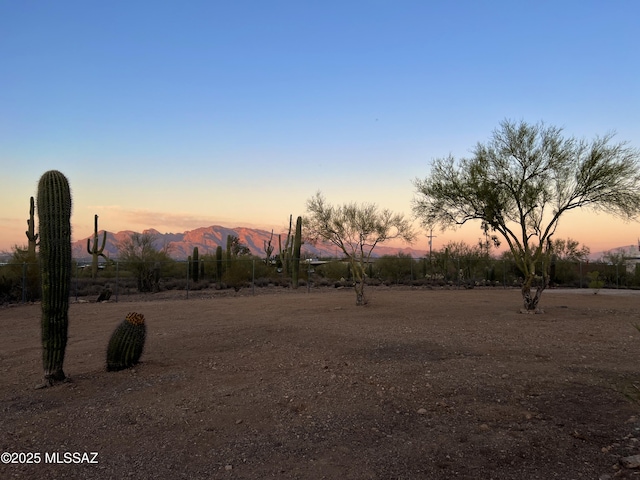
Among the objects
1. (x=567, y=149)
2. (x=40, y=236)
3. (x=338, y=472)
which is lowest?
(x=338, y=472)

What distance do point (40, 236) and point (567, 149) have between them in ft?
53.7

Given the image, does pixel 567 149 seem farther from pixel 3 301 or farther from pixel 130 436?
pixel 3 301

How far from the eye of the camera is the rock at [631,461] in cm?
477

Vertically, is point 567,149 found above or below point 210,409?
above

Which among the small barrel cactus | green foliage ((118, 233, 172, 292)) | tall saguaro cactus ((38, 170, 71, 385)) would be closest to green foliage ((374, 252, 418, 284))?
green foliage ((118, 233, 172, 292))

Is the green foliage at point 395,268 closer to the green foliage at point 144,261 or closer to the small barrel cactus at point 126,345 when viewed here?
the green foliage at point 144,261

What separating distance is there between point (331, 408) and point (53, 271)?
4897 millimetres

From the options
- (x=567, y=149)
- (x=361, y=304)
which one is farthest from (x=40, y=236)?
(x=567, y=149)

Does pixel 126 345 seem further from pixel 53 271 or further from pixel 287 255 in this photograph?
pixel 287 255

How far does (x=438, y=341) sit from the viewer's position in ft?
39.4

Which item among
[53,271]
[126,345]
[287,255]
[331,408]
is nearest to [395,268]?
[287,255]

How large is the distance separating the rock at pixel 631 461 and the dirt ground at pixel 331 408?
6cm

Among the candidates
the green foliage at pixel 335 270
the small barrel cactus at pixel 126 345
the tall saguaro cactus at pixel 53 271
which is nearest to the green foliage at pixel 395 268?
the green foliage at pixel 335 270

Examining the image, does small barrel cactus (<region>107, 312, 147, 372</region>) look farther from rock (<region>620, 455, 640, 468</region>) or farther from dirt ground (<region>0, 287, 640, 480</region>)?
rock (<region>620, 455, 640, 468</region>)
